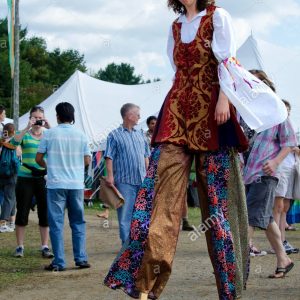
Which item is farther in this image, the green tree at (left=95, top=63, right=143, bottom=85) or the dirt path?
the green tree at (left=95, top=63, right=143, bottom=85)

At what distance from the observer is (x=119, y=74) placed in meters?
82.8

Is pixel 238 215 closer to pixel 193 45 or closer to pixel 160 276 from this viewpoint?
pixel 160 276

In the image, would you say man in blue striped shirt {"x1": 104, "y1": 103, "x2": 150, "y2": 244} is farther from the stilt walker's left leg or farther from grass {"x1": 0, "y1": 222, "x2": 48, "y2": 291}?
the stilt walker's left leg

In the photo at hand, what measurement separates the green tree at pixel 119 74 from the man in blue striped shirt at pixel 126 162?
241 feet

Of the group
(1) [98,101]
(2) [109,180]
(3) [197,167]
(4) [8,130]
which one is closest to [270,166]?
(3) [197,167]

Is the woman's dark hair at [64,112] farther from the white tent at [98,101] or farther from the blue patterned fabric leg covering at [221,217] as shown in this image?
the white tent at [98,101]

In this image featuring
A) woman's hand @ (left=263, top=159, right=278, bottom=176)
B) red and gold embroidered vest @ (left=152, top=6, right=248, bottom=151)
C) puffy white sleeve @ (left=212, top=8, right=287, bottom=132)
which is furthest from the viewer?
woman's hand @ (left=263, top=159, right=278, bottom=176)

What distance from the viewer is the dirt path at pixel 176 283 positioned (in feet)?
21.0

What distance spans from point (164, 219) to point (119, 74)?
78481 millimetres

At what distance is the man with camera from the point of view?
8.98 meters

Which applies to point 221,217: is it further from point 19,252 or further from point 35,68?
point 35,68

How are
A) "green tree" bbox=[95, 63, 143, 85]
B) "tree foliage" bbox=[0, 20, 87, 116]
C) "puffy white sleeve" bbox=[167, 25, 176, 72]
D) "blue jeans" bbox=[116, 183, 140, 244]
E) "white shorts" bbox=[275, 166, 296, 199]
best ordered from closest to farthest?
"puffy white sleeve" bbox=[167, 25, 176, 72] → "blue jeans" bbox=[116, 183, 140, 244] → "white shorts" bbox=[275, 166, 296, 199] → "tree foliage" bbox=[0, 20, 87, 116] → "green tree" bbox=[95, 63, 143, 85]

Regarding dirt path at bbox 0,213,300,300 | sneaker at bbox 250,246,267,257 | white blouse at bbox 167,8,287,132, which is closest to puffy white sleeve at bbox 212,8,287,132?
white blouse at bbox 167,8,287,132

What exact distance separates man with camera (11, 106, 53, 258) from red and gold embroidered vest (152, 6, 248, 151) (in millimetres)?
4262
